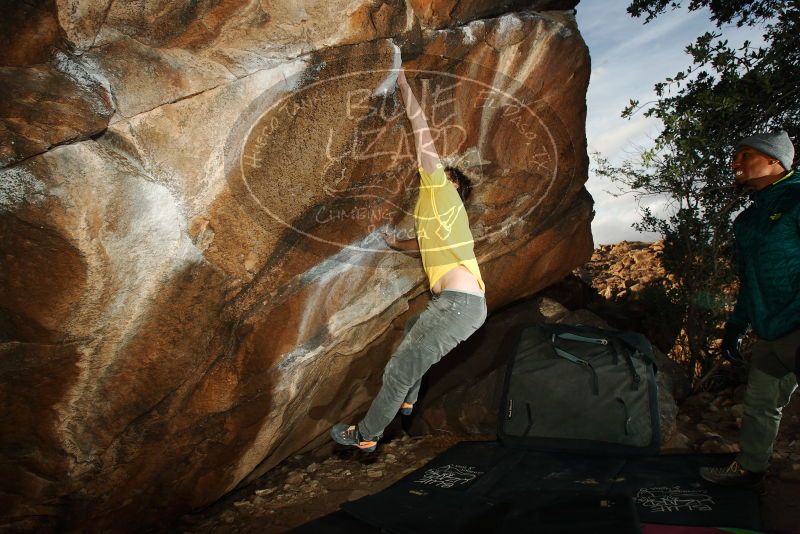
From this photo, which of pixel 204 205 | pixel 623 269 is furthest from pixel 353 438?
pixel 623 269

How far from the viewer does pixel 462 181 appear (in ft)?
13.0

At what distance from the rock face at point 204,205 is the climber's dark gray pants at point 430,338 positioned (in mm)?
712

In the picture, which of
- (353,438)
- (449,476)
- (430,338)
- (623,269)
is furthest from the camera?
(623,269)

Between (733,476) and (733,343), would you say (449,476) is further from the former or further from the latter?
(733,343)

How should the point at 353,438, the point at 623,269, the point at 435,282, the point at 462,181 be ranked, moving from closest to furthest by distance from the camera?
the point at 435,282 < the point at 353,438 < the point at 462,181 < the point at 623,269

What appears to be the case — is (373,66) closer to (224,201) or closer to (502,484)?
(224,201)

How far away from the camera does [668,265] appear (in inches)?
223

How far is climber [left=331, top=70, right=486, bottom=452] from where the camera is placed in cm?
304

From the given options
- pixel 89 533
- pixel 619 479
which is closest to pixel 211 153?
pixel 89 533

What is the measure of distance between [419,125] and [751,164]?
2014mm

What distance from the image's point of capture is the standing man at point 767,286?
2.71 m

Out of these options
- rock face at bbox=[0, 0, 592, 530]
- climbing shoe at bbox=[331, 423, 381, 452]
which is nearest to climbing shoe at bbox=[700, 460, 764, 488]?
climbing shoe at bbox=[331, 423, 381, 452]

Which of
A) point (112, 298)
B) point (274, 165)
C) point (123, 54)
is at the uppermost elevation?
point (123, 54)

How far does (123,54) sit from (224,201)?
33.8 inches
